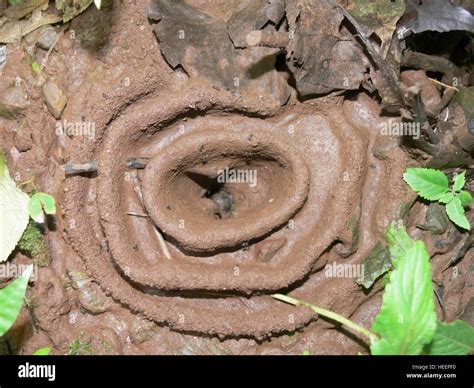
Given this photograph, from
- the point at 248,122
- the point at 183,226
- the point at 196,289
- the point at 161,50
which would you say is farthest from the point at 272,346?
the point at 161,50

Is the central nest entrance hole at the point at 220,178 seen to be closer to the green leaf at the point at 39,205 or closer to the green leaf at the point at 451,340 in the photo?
the green leaf at the point at 39,205

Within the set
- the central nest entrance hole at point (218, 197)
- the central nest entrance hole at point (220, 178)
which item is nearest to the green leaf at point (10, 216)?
the central nest entrance hole at point (220, 178)

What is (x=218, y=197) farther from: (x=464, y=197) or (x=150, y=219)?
(x=464, y=197)

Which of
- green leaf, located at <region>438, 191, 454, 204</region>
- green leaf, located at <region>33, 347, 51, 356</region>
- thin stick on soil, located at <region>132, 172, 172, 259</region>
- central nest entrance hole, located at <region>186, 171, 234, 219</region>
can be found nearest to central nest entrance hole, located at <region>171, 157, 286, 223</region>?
central nest entrance hole, located at <region>186, 171, 234, 219</region>

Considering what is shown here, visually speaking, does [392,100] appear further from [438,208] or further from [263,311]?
[263,311]

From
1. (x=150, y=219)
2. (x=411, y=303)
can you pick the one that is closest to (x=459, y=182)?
(x=411, y=303)

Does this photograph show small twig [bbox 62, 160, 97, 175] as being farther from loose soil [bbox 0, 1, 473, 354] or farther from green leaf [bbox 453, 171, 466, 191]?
green leaf [bbox 453, 171, 466, 191]
